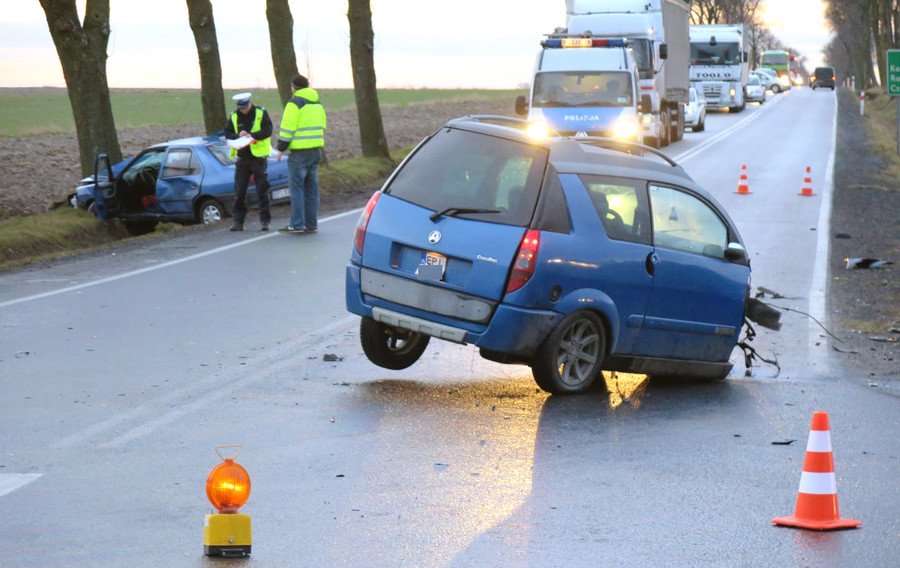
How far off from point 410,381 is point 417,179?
4.48 ft

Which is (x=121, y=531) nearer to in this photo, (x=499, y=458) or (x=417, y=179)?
(x=499, y=458)

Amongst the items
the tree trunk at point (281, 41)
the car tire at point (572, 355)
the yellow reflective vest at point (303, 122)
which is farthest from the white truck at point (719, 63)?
the car tire at point (572, 355)

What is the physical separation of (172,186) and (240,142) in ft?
8.85

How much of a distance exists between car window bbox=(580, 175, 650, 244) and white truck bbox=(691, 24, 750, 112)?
52368 millimetres

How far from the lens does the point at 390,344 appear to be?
1035 centimetres

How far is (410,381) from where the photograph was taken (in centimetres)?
997

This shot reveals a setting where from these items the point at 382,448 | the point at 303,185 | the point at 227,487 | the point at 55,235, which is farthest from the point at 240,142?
the point at 227,487

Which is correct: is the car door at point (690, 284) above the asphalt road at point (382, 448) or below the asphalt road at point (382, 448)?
above

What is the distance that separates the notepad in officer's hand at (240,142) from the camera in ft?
63.4

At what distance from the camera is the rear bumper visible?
29.5 ft

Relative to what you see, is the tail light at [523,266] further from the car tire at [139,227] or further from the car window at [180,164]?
the car tire at [139,227]

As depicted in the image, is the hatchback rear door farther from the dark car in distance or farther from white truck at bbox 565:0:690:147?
the dark car in distance

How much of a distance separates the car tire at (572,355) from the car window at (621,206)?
0.61m

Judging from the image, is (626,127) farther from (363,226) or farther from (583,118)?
(363,226)
